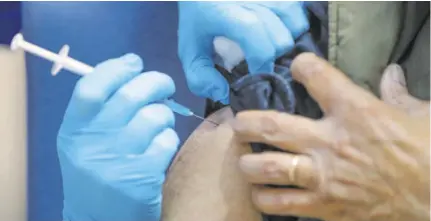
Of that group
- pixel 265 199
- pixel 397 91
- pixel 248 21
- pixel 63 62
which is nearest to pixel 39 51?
pixel 63 62

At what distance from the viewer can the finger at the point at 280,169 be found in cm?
87

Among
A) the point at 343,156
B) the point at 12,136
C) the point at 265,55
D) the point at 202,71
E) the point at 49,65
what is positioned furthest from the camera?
the point at 12,136

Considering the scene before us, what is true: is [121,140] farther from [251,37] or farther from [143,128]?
[251,37]

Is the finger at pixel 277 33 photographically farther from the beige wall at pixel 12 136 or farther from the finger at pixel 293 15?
the beige wall at pixel 12 136

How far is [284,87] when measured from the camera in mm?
950

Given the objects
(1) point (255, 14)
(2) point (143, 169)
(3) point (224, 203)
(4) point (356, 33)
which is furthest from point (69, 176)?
(4) point (356, 33)

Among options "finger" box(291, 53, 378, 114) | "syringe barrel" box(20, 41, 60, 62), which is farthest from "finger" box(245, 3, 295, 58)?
"syringe barrel" box(20, 41, 60, 62)

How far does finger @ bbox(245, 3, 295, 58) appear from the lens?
101cm

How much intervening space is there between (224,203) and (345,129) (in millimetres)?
243

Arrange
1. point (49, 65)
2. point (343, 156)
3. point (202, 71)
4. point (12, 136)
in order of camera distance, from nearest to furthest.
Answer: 1. point (343, 156)
2. point (202, 71)
3. point (49, 65)
4. point (12, 136)

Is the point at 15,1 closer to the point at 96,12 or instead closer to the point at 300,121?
the point at 96,12

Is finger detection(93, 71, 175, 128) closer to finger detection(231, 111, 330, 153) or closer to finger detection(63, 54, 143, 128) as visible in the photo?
→ finger detection(63, 54, 143, 128)

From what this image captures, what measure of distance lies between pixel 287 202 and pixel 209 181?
161 mm

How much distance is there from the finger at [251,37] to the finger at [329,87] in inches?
4.0
